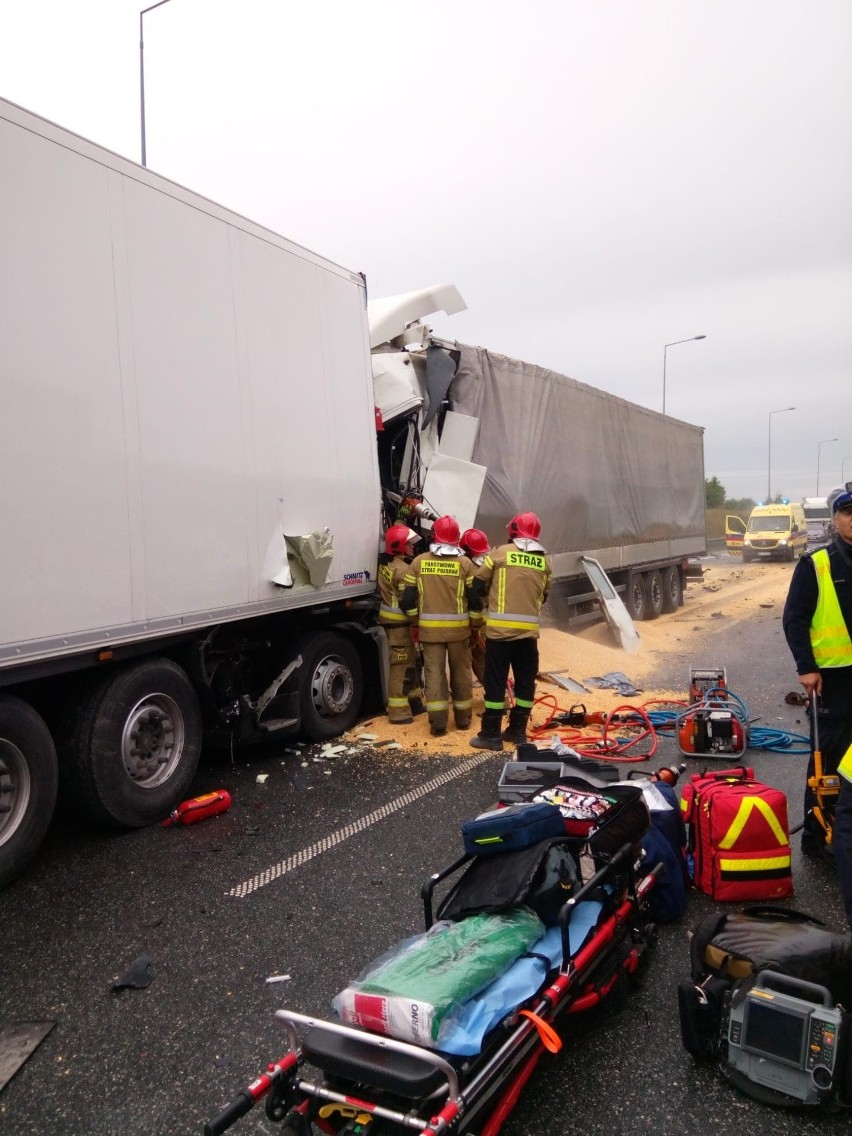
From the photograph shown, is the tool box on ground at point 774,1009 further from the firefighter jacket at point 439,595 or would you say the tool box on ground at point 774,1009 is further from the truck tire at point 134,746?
the firefighter jacket at point 439,595

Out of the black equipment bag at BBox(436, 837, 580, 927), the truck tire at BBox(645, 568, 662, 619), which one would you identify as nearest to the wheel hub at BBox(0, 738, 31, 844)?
the black equipment bag at BBox(436, 837, 580, 927)

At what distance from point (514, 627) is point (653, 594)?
366 inches

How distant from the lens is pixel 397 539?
7129mm

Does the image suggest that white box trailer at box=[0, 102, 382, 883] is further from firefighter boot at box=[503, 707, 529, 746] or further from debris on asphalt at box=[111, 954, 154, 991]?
firefighter boot at box=[503, 707, 529, 746]

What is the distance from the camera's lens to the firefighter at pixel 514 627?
6523mm

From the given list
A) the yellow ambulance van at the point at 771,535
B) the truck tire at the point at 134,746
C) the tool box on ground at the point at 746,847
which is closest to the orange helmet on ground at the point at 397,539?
the truck tire at the point at 134,746

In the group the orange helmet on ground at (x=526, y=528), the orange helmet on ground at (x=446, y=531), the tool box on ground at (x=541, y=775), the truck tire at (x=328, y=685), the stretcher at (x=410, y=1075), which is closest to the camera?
the stretcher at (x=410, y=1075)

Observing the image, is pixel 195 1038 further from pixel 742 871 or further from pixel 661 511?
pixel 661 511

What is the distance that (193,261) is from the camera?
5051mm

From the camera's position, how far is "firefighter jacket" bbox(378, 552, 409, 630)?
708 cm

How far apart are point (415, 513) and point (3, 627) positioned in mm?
4370

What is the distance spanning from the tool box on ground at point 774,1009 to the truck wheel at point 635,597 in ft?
36.5

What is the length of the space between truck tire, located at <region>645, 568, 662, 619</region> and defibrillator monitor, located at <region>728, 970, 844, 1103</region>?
40.8 ft

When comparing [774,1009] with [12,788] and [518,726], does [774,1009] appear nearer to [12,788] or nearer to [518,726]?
[12,788]
